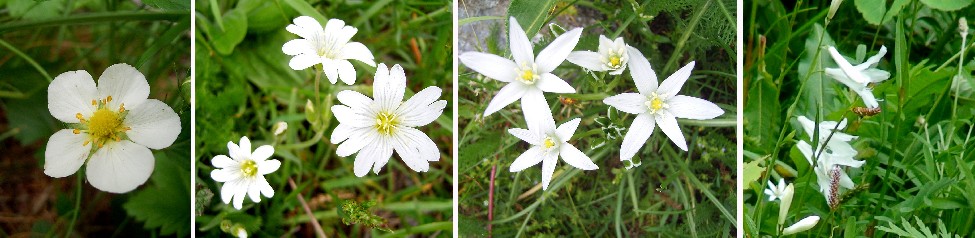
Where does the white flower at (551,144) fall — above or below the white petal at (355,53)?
below

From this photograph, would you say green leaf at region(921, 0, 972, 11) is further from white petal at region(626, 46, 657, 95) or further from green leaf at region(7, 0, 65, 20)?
green leaf at region(7, 0, 65, 20)

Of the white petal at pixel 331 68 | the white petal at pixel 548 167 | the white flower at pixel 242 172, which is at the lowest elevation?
the white flower at pixel 242 172

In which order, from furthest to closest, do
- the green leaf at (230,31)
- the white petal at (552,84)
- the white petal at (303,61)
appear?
the green leaf at (230,31) < the white petal at (303,61) < the white petal at (552,84)

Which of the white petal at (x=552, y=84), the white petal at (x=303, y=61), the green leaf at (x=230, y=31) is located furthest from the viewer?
the green leaf at (x=230, y=31)

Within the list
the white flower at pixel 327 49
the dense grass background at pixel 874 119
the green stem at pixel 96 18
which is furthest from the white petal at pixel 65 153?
the dense grass background at pixel 874 119

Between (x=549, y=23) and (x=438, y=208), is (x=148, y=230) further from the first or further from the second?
(x=549, y=23)

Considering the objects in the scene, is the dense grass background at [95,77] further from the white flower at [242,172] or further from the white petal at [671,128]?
the white petal at [671,128]

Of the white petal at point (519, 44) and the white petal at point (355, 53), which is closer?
the white petal at point (519, 44)
